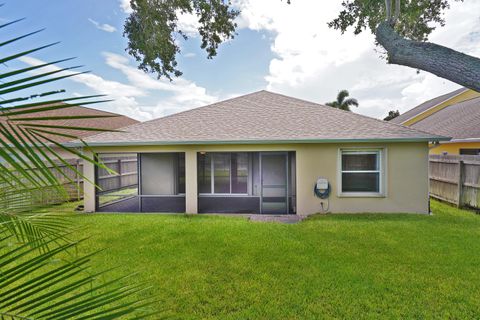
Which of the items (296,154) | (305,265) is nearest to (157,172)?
(296,154)

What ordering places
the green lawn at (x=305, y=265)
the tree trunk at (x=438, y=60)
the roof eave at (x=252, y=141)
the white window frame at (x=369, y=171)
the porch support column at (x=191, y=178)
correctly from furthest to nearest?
the porch support column at (x=191, y=178), the white window frame at (x=369, y=171), the roof eave at (x=252, y=141), the green lawn at (x=305, y=265), the tree trunk at (x=438, y=60)

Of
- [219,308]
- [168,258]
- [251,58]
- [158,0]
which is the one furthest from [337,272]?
[251,58]

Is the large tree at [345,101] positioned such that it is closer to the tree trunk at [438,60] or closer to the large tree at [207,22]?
the large tree at [207,22]

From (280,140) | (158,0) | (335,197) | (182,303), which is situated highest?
(158,0)

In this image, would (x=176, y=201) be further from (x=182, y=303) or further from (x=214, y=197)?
(x=182, y=303)

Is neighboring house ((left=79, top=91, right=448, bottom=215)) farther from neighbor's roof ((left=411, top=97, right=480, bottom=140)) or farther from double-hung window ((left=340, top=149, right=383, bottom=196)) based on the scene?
neighbor's roof ((left=411, top=97, right=480, bottom=140))

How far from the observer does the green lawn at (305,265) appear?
3.62 m

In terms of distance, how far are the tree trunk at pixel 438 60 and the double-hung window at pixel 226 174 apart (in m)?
8.46

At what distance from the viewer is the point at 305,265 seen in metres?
4.86

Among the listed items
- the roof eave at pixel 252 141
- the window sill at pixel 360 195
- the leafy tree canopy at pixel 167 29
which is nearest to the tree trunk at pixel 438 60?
the roof eave at pixel 252 141

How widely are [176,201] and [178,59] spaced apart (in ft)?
20.9

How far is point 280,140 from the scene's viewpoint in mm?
8688

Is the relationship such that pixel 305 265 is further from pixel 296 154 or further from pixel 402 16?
pixel 402 16

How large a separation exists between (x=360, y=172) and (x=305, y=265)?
5318 millimetres
